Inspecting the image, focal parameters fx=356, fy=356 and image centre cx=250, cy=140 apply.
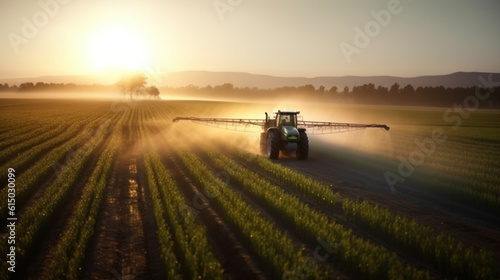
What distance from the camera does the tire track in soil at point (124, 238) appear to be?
7.33 meters

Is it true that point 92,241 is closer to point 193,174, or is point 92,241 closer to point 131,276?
point 131,276

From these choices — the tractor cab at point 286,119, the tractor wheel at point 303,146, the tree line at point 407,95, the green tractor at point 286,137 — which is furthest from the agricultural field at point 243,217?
the tree line at point 407,95

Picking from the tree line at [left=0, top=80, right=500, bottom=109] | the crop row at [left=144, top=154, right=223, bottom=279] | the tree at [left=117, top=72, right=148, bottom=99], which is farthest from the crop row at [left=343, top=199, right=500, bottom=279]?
the tree at [left=117, top=72, right=148, bottom=99]

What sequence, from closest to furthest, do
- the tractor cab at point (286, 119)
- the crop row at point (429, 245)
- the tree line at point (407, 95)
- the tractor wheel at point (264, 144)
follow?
1. the crop row at point (429, 245)
2. the tractor cab at point (286, 119)
3. the tractor wheel at point (264, 144)
4. the tree line at point (407, 95)

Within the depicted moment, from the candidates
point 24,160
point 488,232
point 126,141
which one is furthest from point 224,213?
point 126,141

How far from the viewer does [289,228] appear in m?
9.75

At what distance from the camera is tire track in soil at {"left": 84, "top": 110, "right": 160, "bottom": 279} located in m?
7.33

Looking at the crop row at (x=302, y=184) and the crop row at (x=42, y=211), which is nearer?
the crop row at (x=42, y=211)

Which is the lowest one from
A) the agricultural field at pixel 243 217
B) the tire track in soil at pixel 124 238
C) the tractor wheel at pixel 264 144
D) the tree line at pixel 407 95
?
the tire track in soil at pixel 124 238

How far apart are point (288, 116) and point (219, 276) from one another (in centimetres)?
1387

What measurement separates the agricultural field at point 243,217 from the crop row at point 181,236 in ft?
0.13

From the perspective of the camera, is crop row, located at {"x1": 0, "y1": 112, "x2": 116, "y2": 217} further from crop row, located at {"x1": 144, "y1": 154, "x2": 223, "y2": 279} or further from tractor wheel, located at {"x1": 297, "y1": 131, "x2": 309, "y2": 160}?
tractor wheel, located at {"x1": 297, "y1": 131, "x2": 309, "y2": 160}

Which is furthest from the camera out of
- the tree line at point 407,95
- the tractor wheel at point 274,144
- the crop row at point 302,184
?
the tree line at point 407,95

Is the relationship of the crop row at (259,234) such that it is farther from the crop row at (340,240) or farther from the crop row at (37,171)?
the crop row at (37,171)
